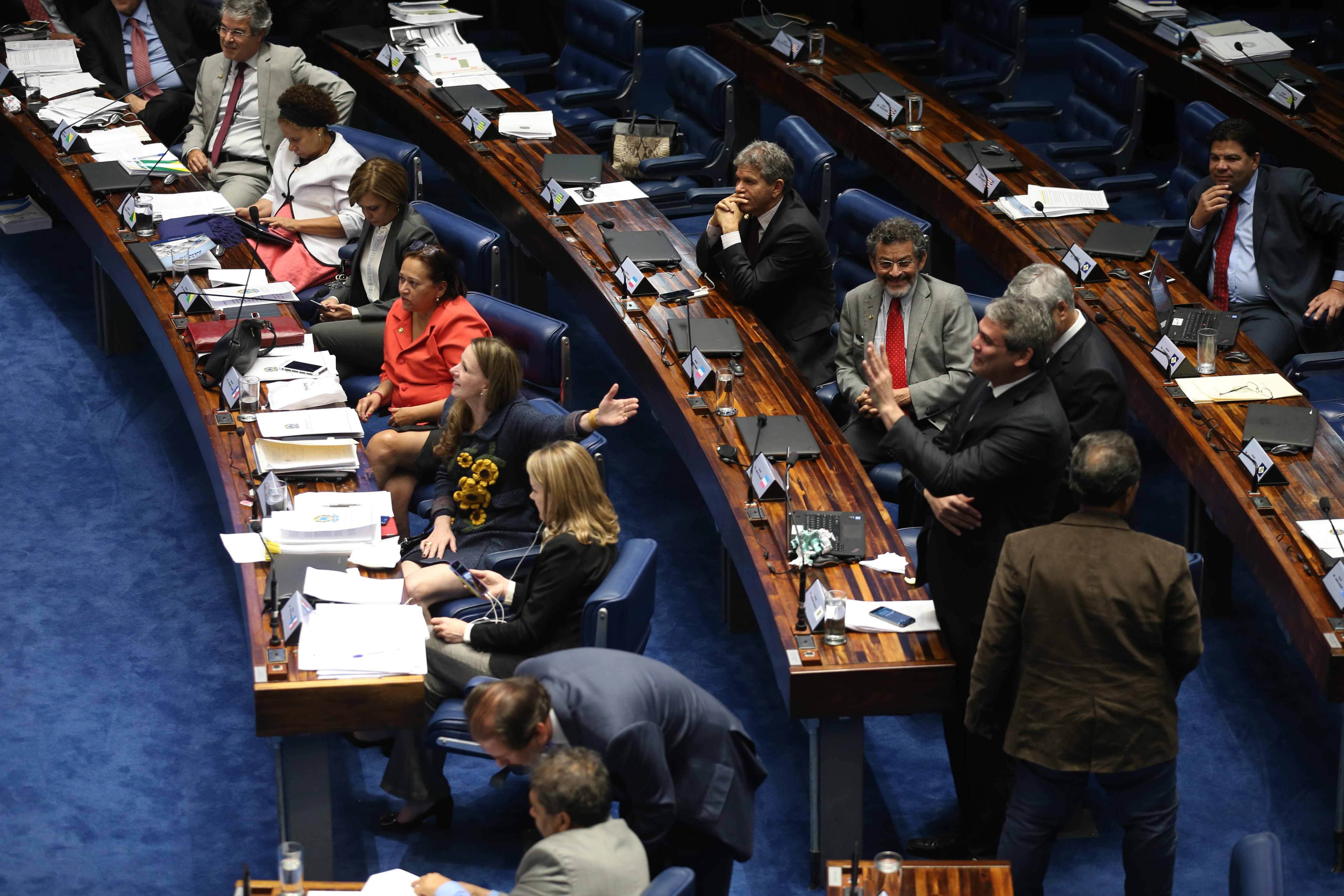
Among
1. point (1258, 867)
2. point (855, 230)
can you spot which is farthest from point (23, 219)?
point (1258, 867)

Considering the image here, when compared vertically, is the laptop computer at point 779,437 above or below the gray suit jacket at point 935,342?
below

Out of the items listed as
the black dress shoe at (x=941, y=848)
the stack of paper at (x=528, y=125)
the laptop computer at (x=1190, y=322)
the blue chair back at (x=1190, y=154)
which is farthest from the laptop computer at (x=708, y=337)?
the blue chair back at (x=1190, y=154)

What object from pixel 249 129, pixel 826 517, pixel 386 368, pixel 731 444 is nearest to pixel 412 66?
pixel 249 129

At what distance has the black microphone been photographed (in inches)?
223

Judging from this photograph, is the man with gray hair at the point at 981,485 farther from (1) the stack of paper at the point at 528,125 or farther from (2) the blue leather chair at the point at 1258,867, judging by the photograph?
(1) the stack of paper at the point at 528,125

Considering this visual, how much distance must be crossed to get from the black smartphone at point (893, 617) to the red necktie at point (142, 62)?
15.7 feet

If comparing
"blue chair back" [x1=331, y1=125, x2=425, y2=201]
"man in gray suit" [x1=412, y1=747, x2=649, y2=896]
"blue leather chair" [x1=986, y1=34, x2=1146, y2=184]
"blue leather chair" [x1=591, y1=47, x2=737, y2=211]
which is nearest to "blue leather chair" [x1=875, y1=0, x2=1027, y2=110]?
"blue leather chair" [x1=986, y1=34, x2=1146, y2=184]

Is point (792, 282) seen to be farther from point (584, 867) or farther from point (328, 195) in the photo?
point (584, 867)

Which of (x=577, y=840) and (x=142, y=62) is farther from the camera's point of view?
(x=142, y=62)

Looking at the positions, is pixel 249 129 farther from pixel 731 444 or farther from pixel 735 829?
pixel 735 829

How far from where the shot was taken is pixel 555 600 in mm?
3826

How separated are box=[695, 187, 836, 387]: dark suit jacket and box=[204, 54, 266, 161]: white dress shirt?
86.3 inches

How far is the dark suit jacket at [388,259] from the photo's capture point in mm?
5527

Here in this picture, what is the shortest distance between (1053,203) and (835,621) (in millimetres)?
2730
